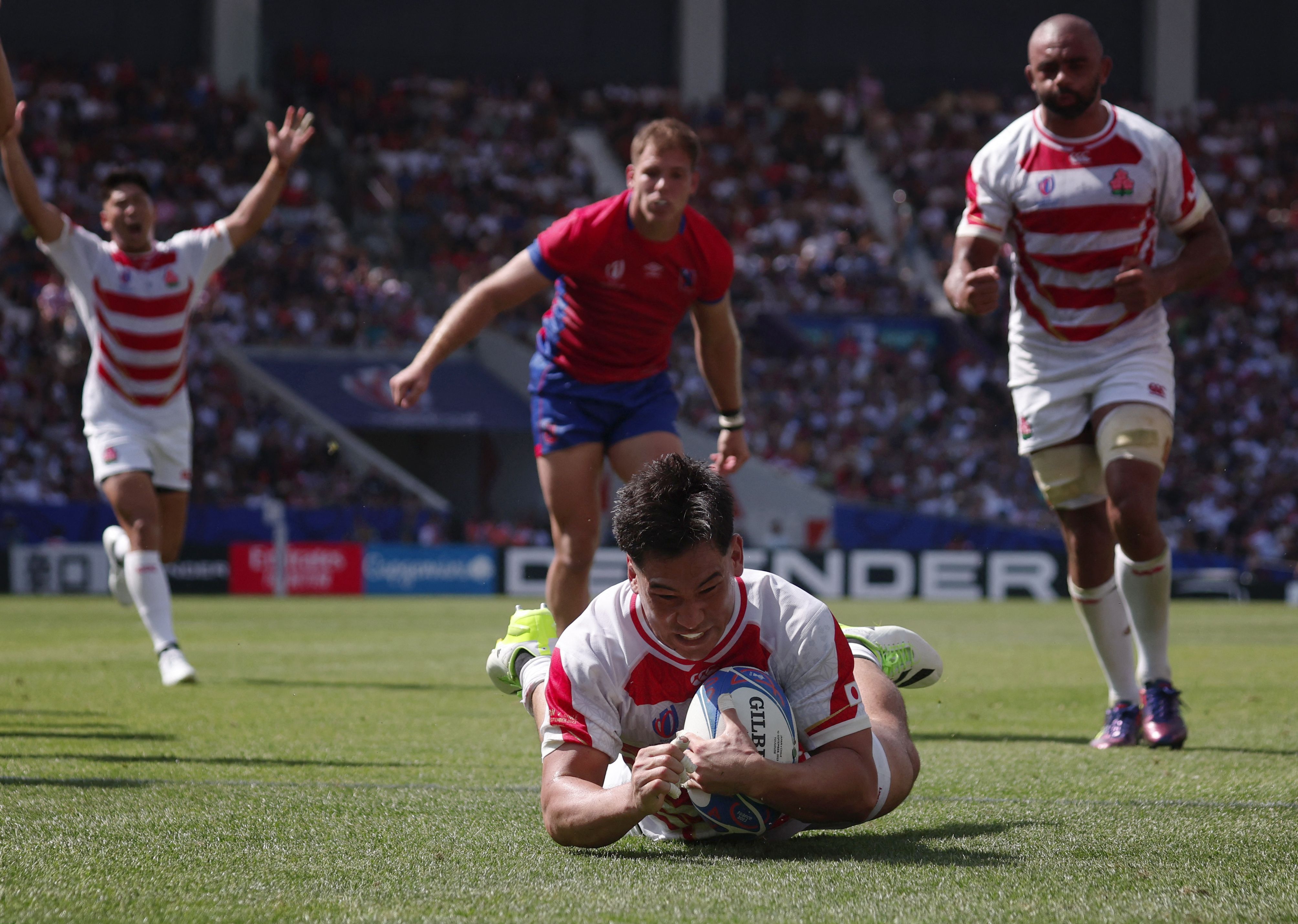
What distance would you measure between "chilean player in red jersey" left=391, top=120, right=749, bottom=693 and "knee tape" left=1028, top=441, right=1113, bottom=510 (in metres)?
1.33

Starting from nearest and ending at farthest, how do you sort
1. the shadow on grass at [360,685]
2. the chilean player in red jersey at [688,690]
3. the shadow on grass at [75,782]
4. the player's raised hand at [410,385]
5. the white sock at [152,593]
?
1. the chilean player in red jersey at [688,690]
2. the shadow on grass at [75,782]
3. the player's raised hand at [410,385]
4. the white sock at [152,593]
5. the shadow on grass at [360,685]

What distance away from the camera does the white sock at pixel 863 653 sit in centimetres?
411

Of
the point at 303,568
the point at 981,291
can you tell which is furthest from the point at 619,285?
the point at 303,568

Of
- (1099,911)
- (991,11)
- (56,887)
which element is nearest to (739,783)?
(1099,911)

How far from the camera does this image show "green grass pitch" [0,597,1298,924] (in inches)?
115

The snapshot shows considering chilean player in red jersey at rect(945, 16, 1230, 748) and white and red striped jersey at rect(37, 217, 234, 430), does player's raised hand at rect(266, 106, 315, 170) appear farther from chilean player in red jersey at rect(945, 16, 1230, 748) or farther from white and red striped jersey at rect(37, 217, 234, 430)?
chilean player in red jersey at rect(945, 16, 1230, 748)

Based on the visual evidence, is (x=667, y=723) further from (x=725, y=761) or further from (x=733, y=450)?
(x=733, y=450)

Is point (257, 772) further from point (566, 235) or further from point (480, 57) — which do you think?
point (480, 57)

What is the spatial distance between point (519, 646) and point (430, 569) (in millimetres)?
19064

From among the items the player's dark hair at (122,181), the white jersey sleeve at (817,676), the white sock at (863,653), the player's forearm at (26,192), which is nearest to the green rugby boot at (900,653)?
the white sock at (863,653)

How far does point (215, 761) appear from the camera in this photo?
513 cm

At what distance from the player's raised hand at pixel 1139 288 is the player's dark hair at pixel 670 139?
1.70 metres

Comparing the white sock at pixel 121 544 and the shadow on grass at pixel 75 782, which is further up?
the white sock at pixel 121 544

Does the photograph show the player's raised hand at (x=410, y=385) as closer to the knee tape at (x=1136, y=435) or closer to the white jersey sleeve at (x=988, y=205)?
the white jersey sleeve at (x=988, y=205)
